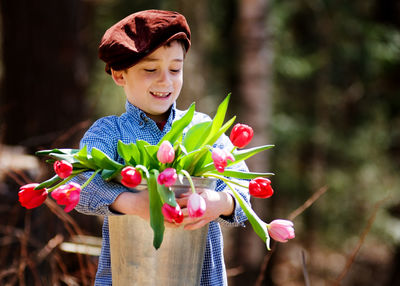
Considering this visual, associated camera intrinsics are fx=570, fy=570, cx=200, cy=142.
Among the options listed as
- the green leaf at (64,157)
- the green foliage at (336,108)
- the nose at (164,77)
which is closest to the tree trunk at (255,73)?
the green foliage at (336,108)

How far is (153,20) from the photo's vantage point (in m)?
1.61

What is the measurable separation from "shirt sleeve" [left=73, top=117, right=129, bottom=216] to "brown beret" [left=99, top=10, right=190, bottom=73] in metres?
0.20

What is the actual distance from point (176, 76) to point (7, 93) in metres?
3.33

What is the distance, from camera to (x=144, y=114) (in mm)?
1711

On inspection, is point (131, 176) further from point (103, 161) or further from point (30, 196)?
point (30, 196)

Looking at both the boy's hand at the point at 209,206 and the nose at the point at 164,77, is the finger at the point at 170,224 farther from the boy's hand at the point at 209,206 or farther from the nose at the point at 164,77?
the nose at the point at 164,77

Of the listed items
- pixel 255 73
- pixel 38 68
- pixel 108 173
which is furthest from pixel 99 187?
pixel 255 73

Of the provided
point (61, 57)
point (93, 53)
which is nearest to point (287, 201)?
point (93, 53)

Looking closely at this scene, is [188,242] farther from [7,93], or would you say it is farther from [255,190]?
[7,93]

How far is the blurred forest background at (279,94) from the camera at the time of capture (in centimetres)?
457

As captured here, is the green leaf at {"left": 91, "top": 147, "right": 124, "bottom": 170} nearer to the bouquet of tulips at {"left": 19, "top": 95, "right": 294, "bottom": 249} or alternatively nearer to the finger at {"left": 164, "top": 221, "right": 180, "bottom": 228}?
the bouquet of tulips at {"left": 19, "top": 95, "right": 294, "bottom": 249}

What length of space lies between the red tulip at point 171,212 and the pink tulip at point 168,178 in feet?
0.16

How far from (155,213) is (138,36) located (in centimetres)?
53

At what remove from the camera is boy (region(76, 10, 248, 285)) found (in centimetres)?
148
